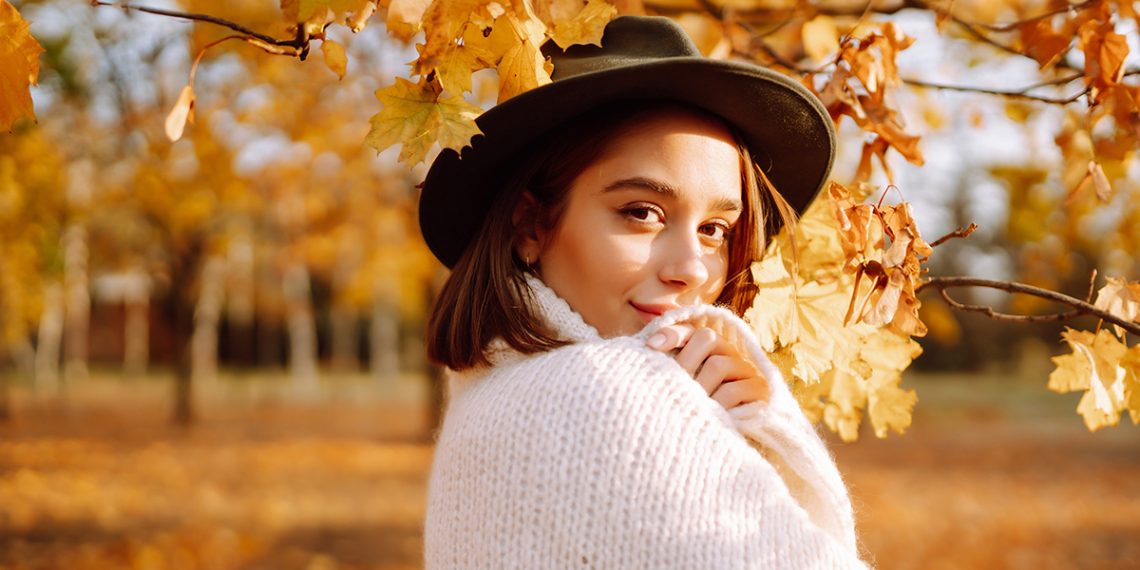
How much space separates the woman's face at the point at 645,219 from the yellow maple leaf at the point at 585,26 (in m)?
0.18

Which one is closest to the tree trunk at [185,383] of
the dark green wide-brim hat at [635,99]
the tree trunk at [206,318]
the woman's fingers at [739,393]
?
the tree trunk at [206,318]

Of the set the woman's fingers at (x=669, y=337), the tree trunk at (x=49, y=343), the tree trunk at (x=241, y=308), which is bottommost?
the woman's fingers at (x=669, y=337)

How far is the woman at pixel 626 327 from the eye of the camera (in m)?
1.27

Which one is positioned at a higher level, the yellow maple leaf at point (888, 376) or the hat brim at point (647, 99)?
the hat brim at point (647, 99)

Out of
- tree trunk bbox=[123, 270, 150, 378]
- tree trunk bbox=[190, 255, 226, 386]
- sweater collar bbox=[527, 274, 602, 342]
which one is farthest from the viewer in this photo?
tree trunk bbox=[123, 270, 150, 378]

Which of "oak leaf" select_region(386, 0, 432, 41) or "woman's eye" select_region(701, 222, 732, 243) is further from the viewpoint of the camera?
"woman's eye" select_region(701, 222, 732, 243)

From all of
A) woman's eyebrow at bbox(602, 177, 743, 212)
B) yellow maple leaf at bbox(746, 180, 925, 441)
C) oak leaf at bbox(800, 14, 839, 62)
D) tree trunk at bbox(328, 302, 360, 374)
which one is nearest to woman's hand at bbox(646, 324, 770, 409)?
woman's eyebrow at bbox(602, 177, 743, 212)

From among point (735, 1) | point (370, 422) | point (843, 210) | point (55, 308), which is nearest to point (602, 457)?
point (843, 210)

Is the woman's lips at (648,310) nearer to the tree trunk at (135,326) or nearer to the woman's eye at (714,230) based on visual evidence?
the woman's eye at (714,230)

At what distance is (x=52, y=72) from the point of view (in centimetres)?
674

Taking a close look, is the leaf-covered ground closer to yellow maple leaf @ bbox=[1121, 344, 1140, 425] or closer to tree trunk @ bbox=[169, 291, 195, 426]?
tree trunk @ bbox=[169, 291, 195, 426]

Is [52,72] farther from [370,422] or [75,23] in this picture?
[370,422]

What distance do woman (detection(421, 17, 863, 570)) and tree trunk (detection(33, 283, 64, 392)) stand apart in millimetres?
25533

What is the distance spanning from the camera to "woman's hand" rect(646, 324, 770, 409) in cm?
142
